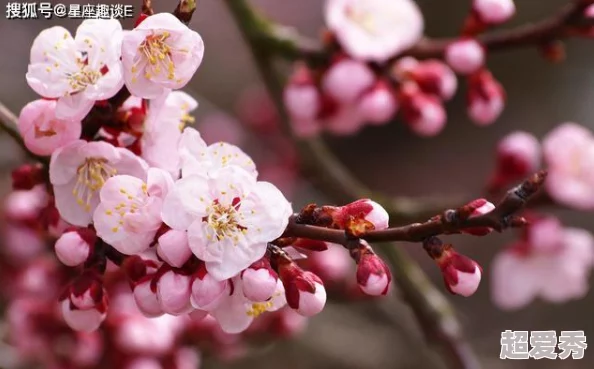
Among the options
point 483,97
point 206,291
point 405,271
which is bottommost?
point 405,271

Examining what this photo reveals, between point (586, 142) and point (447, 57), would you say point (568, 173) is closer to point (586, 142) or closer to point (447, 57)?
point (586, 142)

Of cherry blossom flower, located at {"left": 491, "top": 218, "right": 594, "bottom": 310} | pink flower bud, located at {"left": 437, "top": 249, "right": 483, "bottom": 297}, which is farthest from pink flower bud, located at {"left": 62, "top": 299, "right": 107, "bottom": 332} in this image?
cherry blossom flower, located at {"left": 491, "top": 218, "right": 594, "bottom": 310}

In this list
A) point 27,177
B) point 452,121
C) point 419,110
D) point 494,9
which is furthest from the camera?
point 452,121

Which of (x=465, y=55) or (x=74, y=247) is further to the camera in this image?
(x=465, y=55)

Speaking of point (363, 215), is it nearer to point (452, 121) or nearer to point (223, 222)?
point (223, 222)

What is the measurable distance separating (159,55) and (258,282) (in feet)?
0.83

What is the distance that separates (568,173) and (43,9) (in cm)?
92

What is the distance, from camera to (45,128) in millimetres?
900

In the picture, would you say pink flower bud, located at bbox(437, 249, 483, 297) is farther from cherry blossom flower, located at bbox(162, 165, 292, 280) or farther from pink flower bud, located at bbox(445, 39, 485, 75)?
pink flower bud, located at bbox(445, 39, 485, 75)

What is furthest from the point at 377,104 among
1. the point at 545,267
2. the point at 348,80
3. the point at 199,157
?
the point at 199,157

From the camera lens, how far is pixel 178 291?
0.81m

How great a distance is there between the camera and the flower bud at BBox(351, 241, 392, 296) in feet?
2.62

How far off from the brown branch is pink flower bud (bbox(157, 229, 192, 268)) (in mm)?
97

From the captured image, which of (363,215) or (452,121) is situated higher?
(363,215)
